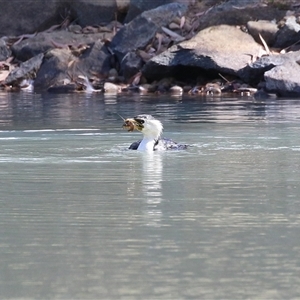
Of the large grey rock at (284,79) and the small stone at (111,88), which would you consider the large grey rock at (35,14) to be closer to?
the small stone at (111,88)

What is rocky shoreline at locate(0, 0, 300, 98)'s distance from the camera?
25188 mm

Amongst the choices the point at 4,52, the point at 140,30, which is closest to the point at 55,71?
the point at 140,30

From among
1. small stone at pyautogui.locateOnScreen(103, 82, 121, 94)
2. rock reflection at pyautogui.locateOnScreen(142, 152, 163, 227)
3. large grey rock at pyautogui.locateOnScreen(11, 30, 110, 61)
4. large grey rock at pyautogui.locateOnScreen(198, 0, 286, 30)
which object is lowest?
small stone at pyautogui.locateOnScreen(103, 82, 121, 94)

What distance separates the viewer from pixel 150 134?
1088 centimetres

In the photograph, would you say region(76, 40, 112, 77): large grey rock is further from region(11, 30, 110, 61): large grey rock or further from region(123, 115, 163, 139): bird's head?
region(123, 115, 163, 139): bird's head

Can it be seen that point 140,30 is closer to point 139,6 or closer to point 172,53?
point 139,6

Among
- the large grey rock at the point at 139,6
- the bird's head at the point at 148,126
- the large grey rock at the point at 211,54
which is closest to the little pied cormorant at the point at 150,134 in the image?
the bird's head at the point at 148,126

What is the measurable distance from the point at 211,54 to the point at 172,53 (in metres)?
1.05

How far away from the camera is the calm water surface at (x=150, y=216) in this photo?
5277mm

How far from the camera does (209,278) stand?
17.5 ft

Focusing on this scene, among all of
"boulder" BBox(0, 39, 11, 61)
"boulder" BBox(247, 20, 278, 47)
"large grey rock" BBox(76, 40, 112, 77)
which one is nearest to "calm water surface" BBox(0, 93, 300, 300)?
"boulder" BBox(247, 20, 278, 47)

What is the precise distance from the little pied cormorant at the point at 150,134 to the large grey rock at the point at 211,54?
14.2 metres

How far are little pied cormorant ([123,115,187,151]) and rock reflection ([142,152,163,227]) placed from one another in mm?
152

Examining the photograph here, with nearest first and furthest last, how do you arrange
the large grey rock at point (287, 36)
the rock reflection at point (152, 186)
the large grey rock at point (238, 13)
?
1. the rock reflection at point (152, 186)
2. the large grey rock at point (287, 36)
3. the large grey rock at point (238, 13)
